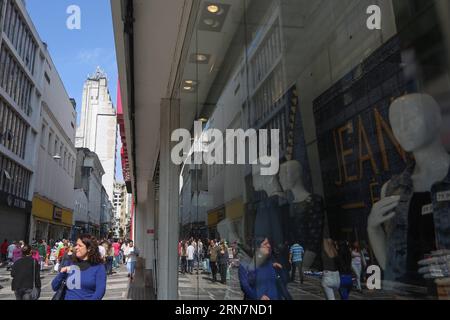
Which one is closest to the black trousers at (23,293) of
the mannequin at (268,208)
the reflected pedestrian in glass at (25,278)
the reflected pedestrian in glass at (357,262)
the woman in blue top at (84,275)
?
the reflected pedestrian in glass at (25,278)

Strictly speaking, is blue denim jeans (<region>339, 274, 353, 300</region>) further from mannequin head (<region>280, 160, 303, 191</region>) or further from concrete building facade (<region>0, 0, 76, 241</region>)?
concrete building facade (<region>0, 0, 76, 241</region>)

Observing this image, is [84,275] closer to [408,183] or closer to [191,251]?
[191,251]

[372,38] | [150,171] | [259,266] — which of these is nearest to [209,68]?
[259,266]

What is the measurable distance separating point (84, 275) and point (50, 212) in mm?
40314

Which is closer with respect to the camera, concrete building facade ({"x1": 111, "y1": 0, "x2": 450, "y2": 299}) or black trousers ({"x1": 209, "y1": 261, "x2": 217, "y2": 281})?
concrete building facade ({"x1": 111, "y1": 0, "x2": 450, "y2": 299})

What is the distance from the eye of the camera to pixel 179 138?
683 centimetres

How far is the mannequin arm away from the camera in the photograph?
127 cm

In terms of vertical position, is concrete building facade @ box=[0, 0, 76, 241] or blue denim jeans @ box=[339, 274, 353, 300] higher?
concrete building facade @ box=[0, 0, 76, 241]

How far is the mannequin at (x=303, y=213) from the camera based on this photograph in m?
1.73

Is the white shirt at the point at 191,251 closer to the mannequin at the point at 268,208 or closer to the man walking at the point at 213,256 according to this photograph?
the man walking at the point at 213,256

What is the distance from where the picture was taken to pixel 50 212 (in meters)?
40.4

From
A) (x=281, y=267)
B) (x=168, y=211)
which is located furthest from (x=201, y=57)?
(x=281, y=267)

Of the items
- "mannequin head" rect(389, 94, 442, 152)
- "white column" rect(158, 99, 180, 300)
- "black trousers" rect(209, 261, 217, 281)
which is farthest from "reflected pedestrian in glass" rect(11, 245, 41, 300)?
"mannequin head" rect(389, 94, 442, 152)

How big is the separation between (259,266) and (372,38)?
4.88 ft
